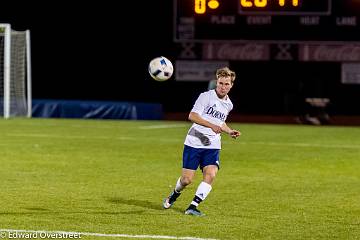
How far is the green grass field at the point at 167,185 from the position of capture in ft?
35.0

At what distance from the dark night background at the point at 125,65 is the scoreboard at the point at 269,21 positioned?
674cm

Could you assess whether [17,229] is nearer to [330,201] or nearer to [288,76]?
[330,201]

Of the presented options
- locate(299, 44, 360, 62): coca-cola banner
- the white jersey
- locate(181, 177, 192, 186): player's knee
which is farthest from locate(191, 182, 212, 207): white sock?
locate(299, 44, 360, 62): coca-cola banner

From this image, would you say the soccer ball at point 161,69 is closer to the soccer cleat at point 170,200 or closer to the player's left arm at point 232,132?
the soccer cleat at point 170,200

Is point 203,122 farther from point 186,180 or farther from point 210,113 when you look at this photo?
point 186,180

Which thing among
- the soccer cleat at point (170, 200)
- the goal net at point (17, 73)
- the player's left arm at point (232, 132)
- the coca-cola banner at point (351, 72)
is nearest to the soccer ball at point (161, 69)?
the soccer cleat at point (170, 200)

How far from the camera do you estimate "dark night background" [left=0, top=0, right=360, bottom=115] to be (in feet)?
116

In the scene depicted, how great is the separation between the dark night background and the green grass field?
906 cm

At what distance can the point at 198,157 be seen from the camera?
1158 cm

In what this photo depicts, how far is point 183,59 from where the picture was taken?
3406 cm

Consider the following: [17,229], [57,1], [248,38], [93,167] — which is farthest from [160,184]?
[57,1]

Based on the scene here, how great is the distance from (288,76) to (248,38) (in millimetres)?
7300

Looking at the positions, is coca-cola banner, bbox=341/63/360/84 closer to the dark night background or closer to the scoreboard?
the dark night background

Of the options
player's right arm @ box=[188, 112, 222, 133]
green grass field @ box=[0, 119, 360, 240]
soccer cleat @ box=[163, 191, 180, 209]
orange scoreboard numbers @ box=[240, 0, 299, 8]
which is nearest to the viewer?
green grass field @ box=[0, 119, 360, 240]
